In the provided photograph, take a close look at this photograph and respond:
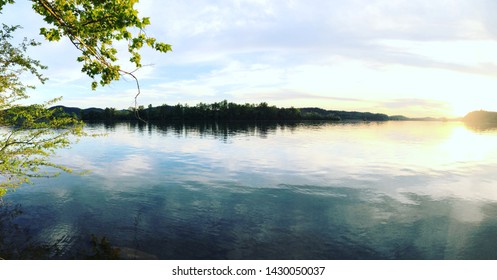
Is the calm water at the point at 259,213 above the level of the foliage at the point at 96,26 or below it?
below

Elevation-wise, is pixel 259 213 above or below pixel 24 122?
below

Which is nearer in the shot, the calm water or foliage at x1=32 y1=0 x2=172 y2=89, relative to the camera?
foliage at x1=32 y1=0 x2=172 y2=89

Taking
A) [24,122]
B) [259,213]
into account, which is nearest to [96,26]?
[24,122]

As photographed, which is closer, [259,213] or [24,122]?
[24,122]

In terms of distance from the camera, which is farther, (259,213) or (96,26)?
(259,213)

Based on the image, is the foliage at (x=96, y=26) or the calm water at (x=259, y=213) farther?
the calm water at (x=259, y=213)

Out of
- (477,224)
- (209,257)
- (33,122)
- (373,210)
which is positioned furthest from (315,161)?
(33,122)

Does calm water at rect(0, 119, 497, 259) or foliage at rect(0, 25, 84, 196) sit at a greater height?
foliage at rect(0, 25, 84, 196)

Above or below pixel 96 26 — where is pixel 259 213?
below

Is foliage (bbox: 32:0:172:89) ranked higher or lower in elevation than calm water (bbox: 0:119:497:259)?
higher

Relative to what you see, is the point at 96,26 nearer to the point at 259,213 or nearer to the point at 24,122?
the point at 24,122
